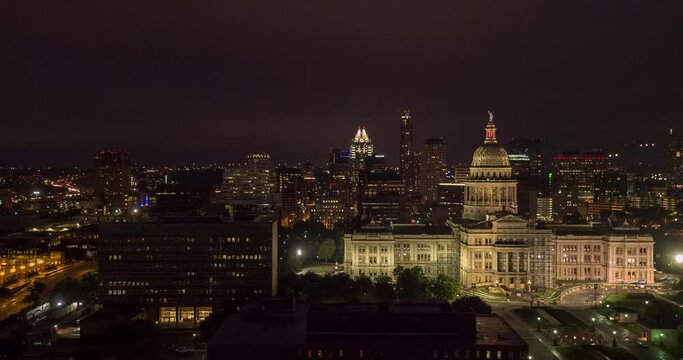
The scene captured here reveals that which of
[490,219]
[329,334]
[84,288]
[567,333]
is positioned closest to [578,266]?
[490,219]

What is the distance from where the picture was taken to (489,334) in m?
64.6

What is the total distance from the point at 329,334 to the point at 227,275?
33624 millimetres

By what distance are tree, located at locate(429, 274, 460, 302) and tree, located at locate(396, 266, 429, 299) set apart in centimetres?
125

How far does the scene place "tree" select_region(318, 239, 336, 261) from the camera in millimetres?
132875

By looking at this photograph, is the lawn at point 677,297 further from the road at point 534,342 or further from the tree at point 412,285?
the tree at point 412,285

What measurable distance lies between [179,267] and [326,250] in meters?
42.7

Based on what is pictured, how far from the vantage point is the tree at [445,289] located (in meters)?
96.2

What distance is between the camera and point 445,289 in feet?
316

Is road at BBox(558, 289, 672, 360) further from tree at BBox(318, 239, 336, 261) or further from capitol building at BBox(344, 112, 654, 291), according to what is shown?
tree at BBox(318, 239, 336, 261)

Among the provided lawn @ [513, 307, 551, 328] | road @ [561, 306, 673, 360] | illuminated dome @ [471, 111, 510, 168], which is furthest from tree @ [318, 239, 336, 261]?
road @ [561, 306, 673, 360]

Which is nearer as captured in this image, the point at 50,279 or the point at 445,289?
the point at 445,289

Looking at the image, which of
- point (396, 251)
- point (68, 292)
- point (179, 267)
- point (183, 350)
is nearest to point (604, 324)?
point (396, 251)

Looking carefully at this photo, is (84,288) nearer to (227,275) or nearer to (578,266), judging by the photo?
(227,275)

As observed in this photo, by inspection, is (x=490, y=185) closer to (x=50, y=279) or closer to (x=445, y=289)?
(x=445, y=289)
